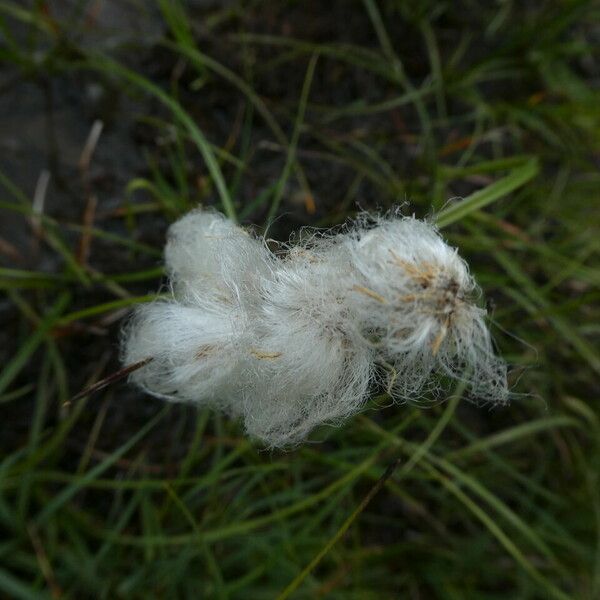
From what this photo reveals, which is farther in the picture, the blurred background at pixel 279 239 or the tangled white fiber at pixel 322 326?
the blurred background at pixel 279 239

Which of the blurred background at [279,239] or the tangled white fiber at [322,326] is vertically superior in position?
the tangled white fiber at [322,326]

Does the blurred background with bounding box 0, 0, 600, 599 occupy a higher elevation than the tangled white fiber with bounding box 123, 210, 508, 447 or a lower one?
lower

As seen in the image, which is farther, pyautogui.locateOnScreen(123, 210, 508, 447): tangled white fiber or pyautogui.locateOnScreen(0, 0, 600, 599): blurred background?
pyautogui.locateOnScreen(0, 0, 600, 599): blurred background

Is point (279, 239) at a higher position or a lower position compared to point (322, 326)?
lower

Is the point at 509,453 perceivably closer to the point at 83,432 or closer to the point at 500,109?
the point at 500,109

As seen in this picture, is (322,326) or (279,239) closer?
(322,326)
